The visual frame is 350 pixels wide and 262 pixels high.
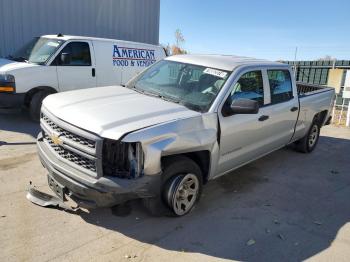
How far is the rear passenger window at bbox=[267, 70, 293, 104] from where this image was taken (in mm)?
5013

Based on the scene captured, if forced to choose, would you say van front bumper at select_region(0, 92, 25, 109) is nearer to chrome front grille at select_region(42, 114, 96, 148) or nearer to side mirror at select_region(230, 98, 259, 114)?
chrome front grille at select_region(42, 114, 96, 148)

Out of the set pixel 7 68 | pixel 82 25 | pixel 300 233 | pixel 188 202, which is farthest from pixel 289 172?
pixel 82 25

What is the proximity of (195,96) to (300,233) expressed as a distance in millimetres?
2010

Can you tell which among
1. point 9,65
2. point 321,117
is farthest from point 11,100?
point 321,117

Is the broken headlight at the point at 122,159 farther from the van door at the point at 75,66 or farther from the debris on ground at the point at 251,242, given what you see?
the van door at the point at 75,66

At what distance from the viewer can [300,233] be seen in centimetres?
374

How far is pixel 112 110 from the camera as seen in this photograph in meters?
3.45

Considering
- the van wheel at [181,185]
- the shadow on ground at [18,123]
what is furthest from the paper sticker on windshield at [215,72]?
the shadow on ground at [18,123]

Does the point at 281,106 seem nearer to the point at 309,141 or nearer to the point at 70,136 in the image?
the point at 309,141

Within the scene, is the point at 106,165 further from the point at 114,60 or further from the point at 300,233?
the point at 114,60

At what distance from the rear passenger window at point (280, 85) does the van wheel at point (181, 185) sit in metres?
1.98

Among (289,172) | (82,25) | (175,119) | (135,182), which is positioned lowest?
(289,172)

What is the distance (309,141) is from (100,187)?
5.14 metres

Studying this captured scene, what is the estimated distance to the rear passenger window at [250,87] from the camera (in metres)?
4.25
